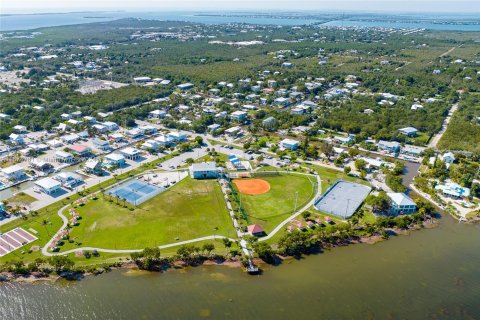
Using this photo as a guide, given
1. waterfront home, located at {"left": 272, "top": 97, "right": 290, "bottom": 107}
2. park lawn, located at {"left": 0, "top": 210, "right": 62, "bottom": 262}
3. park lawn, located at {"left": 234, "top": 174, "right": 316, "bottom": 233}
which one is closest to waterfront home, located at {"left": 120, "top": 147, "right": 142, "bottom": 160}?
park lawn, located at {"left": 0, "top": 210, "right": 62, "bottom": 262}

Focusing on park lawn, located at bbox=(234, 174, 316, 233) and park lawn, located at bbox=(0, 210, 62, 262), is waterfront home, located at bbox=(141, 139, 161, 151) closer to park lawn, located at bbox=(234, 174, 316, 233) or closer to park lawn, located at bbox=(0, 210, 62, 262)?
park lawn, located at bbox=(234, 174, 316, 233)

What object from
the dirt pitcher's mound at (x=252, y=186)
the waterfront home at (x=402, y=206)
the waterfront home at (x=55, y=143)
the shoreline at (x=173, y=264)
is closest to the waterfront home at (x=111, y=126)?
the waterfront home at (x=55, y=143)

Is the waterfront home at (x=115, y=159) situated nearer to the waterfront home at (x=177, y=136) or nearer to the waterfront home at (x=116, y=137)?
the waterfront home at (x=116, y=137)

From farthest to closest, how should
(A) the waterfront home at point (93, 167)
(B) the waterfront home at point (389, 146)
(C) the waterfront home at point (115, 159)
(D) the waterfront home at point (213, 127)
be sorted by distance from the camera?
(D) the waterfront home at point (213, 127)
(B) the waterfront home at point (389, 146)
(C) the waterfront home at point (115, 159)
(A) the waterfront home at point (93, 167)

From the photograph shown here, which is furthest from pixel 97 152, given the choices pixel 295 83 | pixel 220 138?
pixel 295 83

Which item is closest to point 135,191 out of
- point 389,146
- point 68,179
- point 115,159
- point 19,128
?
point 68,179

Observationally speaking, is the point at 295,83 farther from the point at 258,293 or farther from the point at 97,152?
the point at 258,293

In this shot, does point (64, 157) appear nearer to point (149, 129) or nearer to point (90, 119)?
point (149, 129)
